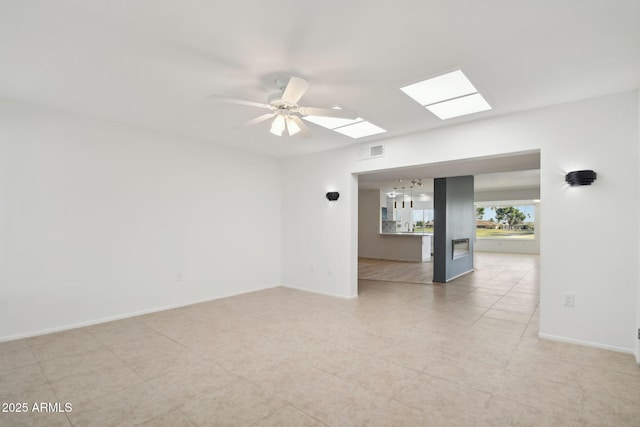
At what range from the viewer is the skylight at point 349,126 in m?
4.04

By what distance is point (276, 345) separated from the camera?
10.7 feet

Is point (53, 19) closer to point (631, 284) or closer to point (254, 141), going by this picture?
point (254, 141)

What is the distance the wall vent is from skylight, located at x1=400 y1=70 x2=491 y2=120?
47.5 inches

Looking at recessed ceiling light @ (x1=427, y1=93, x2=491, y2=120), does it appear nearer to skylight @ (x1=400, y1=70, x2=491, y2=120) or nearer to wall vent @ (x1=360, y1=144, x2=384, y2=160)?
skylight @ (x1=400, y1=70, x2=491, y2=120)

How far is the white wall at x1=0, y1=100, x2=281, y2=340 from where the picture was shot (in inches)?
136

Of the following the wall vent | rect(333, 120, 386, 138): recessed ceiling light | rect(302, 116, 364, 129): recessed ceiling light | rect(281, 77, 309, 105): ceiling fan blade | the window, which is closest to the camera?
rect(281, 77, 309, 105): ceiling fan blade

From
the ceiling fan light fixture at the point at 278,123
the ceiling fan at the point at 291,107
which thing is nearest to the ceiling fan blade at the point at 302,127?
the ceiling fan at the point at 291,107

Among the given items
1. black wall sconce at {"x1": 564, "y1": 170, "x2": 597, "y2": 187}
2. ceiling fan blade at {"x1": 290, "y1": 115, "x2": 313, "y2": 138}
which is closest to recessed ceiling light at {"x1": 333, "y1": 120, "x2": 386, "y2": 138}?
ceiling fan blade at {"x1": 290, "y1": 115, "x2": 313, "y2": 138}

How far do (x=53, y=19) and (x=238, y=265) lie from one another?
4.17 m

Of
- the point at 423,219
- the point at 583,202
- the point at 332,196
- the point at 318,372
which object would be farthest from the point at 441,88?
the point at 423,219

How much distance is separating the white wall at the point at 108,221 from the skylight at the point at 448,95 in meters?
3.44

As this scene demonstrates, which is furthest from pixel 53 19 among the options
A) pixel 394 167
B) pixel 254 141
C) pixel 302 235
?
pixel 302 235

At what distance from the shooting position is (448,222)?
686 centimetres

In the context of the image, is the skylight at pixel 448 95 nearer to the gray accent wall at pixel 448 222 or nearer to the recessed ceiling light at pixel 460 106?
the recessed ceiling light at pixel 460 106
